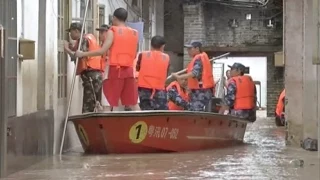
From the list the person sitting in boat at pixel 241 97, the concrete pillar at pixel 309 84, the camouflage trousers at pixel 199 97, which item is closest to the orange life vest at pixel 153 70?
the camouflage trousers at pixel 199 97

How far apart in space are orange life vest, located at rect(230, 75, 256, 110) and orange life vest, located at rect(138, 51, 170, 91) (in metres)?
2.35

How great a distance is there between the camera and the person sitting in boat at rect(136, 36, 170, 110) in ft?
34.9

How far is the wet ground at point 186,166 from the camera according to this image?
22.8ft

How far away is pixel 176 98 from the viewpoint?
12922 mm

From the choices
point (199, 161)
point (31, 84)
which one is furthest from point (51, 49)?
point (199, 161)

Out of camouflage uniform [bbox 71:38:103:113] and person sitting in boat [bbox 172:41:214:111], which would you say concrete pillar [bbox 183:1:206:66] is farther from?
camouflage uniform [bbox 71:38:103:113]

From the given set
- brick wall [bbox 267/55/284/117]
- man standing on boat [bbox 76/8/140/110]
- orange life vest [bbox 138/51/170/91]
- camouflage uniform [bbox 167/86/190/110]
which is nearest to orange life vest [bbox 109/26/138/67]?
man standing on boat [bbox 76/8/140/110]

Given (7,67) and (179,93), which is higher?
(7,67)

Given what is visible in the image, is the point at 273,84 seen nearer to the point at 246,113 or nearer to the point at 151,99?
the point at 246,113

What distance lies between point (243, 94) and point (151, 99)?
8.32 feet

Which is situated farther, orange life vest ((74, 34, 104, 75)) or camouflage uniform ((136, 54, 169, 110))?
camouflage uniform ((136, 54, 169, 110))

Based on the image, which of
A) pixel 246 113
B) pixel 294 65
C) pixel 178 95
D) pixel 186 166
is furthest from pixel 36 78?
pixel 246 113

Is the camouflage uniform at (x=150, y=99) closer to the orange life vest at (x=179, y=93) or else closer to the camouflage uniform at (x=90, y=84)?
the camouflage uniform at (x=90, y=84)

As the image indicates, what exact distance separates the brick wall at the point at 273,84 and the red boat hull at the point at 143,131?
52.8 ft
